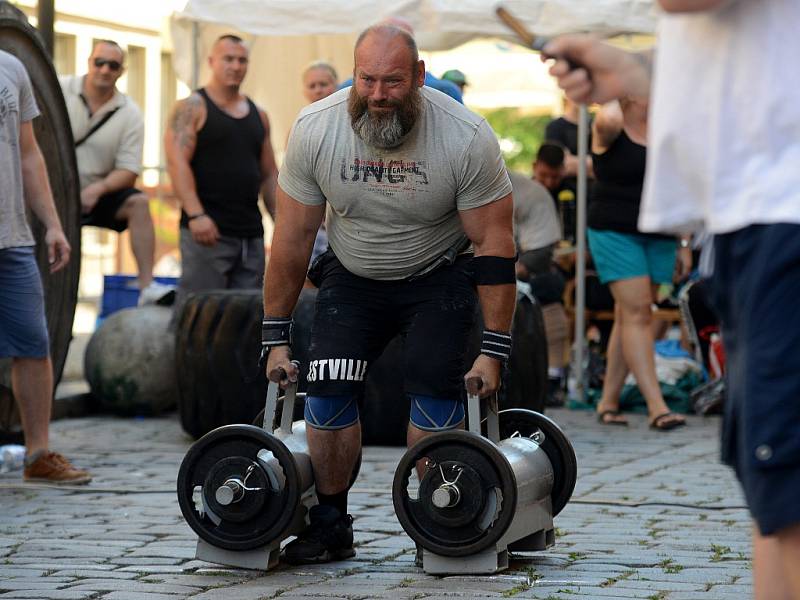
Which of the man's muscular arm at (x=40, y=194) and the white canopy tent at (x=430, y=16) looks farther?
the white canopy tent at (x=430, y=16)

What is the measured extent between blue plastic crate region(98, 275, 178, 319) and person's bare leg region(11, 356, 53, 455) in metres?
4.59

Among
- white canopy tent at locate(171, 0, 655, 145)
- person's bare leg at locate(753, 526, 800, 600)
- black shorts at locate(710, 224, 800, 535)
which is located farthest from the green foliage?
black shorts at locate(710, 224, 800, 535)

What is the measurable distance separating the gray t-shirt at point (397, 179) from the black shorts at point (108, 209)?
630 cm

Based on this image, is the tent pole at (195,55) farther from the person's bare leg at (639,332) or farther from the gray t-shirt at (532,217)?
the person's bare leg at (639,332)

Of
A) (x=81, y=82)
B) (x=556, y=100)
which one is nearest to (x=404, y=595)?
(x=81, y=82)

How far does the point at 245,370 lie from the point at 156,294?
7.82ft

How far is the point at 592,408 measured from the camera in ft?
36.4

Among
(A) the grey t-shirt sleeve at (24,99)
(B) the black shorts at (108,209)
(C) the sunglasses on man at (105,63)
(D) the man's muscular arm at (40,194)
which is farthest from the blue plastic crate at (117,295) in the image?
(A) the grey t-shirt sleeve at (24,99)

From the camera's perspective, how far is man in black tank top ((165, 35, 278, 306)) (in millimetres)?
10000

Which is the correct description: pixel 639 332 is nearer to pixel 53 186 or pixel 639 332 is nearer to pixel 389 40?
pixel 53 186

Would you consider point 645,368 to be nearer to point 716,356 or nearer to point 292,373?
point 716,356

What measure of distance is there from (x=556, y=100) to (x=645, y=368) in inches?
478

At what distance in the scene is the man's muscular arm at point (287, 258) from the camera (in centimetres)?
532

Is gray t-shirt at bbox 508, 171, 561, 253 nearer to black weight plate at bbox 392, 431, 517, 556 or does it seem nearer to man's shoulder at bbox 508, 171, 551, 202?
man's shoulder at bbox 508, 171, 551, 202
